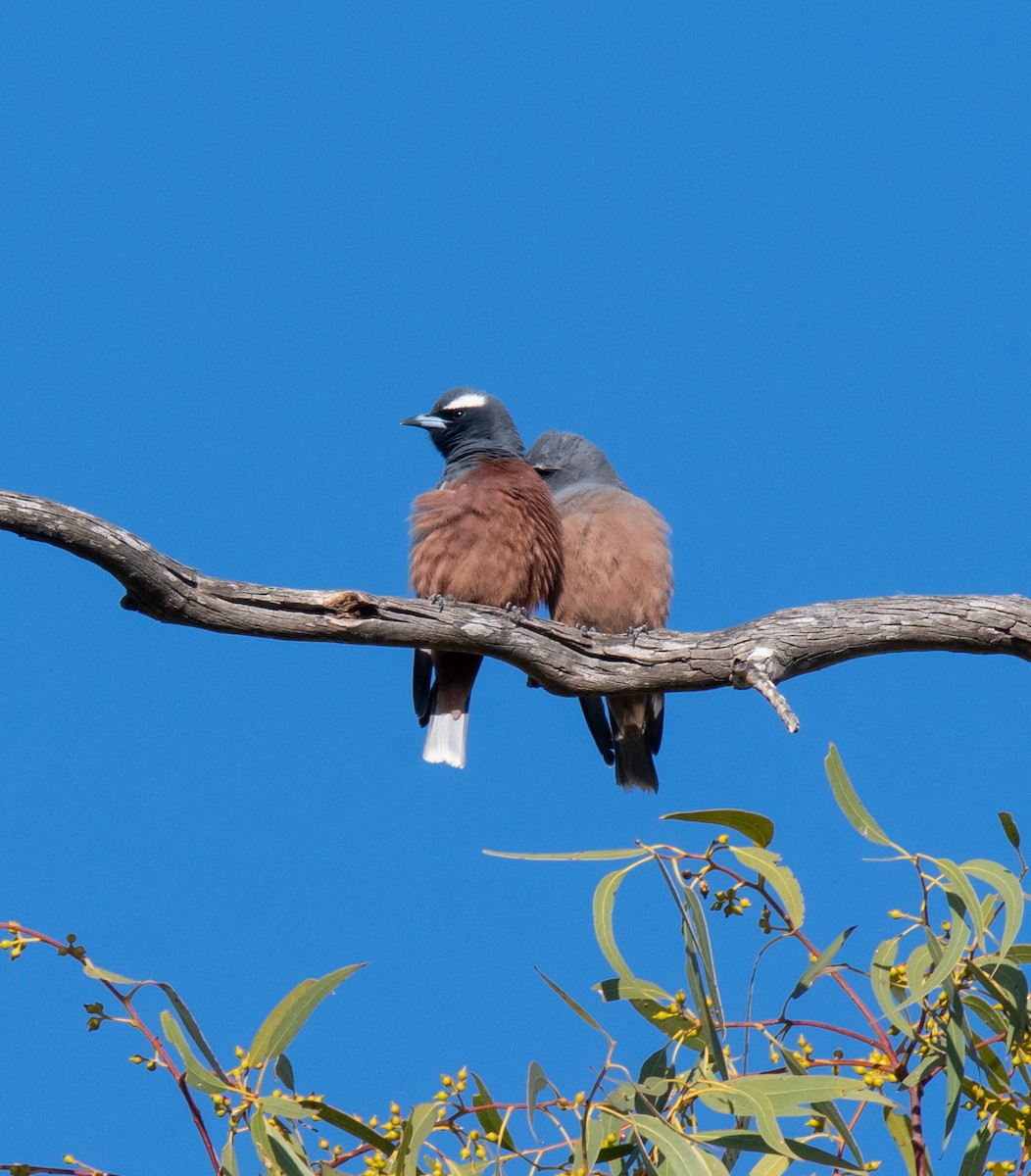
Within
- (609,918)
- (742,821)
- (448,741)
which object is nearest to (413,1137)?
(609,918)

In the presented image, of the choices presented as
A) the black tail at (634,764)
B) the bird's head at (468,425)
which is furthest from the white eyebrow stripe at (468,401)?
the black tail at (634,764)

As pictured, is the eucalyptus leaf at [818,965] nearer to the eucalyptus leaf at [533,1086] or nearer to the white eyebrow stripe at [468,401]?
the eucalyptus leaf at [533,1086]

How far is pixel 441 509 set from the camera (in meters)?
5.41

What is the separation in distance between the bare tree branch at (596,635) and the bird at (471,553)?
0.93 metres

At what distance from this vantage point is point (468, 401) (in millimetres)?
6262

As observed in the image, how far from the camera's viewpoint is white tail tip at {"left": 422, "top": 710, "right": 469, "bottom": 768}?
5574mm

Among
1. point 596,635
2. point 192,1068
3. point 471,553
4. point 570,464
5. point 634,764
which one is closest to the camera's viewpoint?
point 192,1068

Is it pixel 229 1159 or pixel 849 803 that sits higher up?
pixel 849 803

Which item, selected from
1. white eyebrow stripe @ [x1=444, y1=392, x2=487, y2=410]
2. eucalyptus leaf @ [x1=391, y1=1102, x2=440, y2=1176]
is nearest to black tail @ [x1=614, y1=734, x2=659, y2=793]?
white eyebrow stripe @ [x1=444, y1=392, x2=487, y2=410]

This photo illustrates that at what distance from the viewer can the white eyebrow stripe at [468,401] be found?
624 centimetres

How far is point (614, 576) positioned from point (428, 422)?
4.09 feet

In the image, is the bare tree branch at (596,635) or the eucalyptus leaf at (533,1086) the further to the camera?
the bare tree branch at (596,635)

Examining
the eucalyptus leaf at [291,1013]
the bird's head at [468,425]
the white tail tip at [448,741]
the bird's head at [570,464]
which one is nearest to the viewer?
the eucalyptus leaf at [291,1013]

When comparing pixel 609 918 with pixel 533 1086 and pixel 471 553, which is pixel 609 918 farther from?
pixel 471 553
